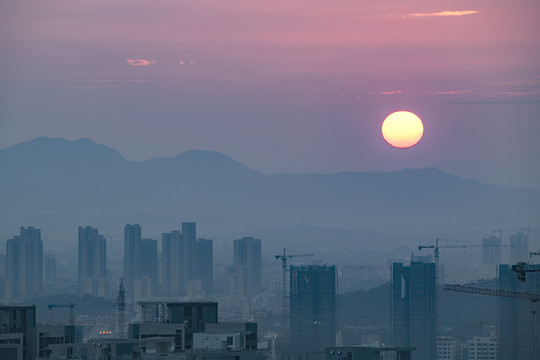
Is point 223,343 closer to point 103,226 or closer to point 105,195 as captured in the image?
point 103,226

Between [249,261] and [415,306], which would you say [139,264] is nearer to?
[249,261]

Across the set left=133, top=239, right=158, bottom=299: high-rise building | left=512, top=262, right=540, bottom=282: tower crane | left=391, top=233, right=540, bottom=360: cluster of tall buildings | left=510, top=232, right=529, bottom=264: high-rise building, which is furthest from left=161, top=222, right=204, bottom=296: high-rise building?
left=512, top=262, right=540, bottom=282: tower crane

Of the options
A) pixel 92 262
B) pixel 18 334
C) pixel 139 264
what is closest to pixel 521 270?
pixel 18 334

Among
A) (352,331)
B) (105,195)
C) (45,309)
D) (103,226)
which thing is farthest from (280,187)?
(45,309)

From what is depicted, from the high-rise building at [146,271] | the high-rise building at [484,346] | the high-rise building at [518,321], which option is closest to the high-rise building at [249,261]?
the high-rise building at [146,271]

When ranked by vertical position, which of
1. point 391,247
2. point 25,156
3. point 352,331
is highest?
point 25,156

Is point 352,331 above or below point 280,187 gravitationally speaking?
below
